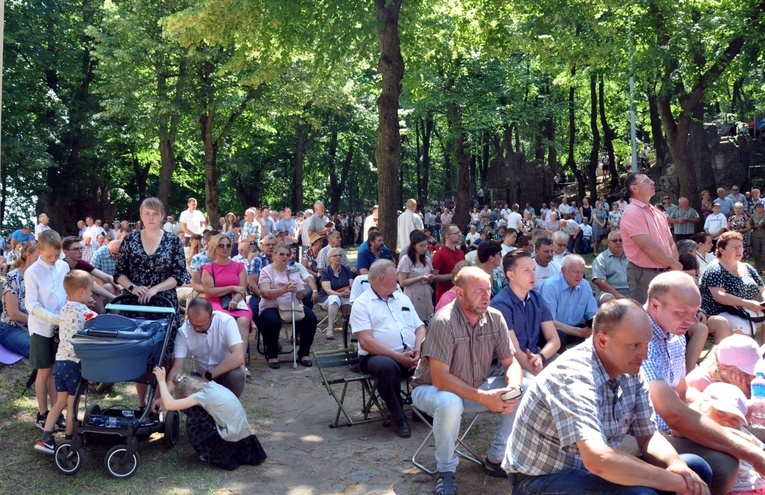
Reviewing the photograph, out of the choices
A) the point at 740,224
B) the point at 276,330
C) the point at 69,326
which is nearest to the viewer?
the point at 69,326

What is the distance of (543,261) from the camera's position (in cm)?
864

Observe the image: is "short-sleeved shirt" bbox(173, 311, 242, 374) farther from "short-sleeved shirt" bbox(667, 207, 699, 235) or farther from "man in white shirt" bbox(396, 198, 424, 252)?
"short-sleeved shirt" bbox(667, 207, 699, 235)

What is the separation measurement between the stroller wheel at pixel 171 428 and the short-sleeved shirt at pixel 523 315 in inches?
109

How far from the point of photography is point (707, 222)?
1608 cm

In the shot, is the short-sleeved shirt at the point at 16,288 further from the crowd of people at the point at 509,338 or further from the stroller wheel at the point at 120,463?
the stroller wheel at the point at 120,463

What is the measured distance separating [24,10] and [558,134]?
26.9 metres

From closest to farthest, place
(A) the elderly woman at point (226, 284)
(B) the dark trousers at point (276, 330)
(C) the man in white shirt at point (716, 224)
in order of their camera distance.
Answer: (A) the elderly woman at point (226, 284) → (B) the dark trousers at point (276, 330) → (C) the man in white shirt at point (716, 224)

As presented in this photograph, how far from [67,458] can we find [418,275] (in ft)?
16.3

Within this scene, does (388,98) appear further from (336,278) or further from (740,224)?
(740,224)

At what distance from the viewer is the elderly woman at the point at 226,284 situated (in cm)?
846

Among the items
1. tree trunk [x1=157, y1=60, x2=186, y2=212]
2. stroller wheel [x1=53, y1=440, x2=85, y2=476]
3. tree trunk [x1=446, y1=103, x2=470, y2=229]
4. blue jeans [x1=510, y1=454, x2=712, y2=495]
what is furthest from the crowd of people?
tree trunk [x1=446, y1=103, x2=470, y2=229]

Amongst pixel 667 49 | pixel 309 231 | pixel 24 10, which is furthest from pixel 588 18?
pixel 24 10

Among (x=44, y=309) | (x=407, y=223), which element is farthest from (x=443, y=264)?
(x=44, y=309)

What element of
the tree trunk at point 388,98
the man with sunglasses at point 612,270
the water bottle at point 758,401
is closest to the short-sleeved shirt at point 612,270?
the man with sunglasses at point 612,270
